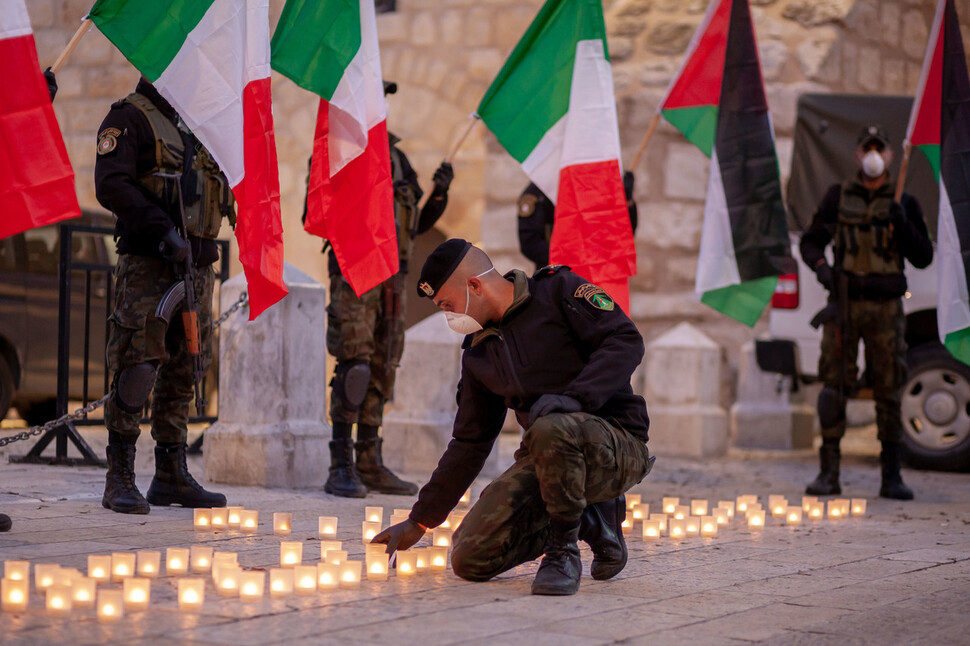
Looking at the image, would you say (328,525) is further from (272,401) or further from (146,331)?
(272,401)

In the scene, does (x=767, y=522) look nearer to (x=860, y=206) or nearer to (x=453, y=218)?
(x=860, y=206)

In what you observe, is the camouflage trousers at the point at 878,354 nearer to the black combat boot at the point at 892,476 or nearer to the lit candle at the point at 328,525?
the black combat boot at the point at 892,476

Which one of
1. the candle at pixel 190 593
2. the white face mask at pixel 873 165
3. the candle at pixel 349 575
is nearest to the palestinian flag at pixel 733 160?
the white face mask at pixel 873 165

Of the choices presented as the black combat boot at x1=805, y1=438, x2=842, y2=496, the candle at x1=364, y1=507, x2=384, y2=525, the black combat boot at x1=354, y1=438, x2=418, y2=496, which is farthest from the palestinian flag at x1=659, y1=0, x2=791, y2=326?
the candle at x1=364, y1=507, x2=384, y2=525

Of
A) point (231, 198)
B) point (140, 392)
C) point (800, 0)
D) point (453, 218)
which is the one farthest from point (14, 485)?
point (800, 0)

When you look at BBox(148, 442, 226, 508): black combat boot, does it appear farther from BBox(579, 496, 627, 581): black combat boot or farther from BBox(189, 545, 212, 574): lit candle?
BBox(579, 496, 627, 581): black combat boot

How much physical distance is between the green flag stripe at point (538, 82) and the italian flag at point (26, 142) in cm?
293

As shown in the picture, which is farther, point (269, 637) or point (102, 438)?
point (102, 438)

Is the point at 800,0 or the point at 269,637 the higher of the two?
the point at 800,0

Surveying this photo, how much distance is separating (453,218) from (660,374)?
3177 millimetres

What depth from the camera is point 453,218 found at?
1287cm

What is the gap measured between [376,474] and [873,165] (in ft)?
11.2

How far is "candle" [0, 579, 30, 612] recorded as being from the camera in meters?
3.48

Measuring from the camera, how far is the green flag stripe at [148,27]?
540 cm
